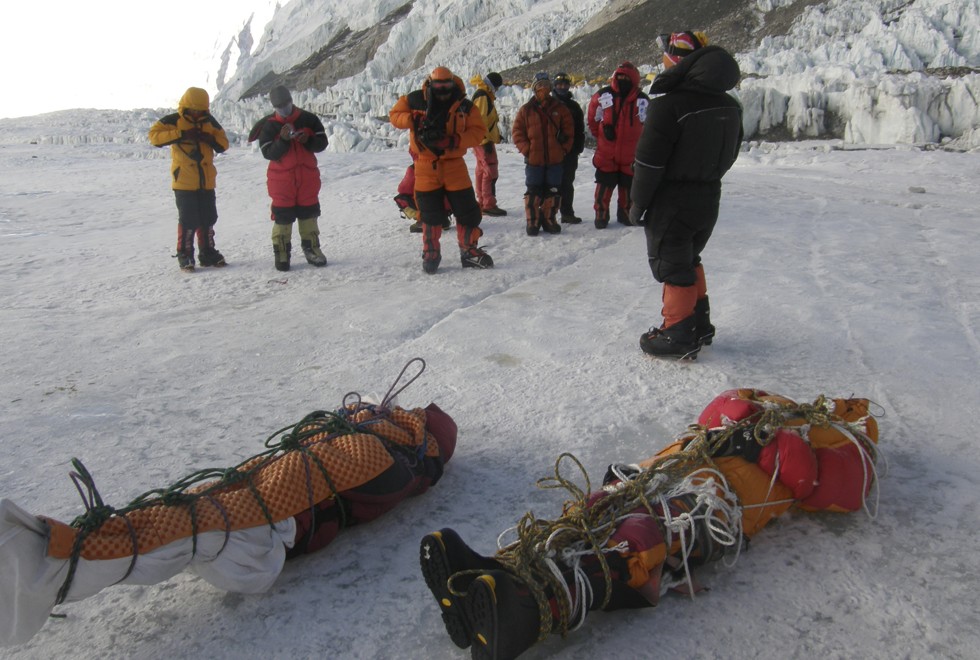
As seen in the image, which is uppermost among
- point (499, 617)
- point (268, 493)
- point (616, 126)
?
point (616, 126)

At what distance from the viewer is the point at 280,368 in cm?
348

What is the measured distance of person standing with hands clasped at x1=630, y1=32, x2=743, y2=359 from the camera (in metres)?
3.00

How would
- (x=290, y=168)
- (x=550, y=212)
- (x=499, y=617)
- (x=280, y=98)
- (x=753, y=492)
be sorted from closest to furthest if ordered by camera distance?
(x=499, y=617), (x=753, y=492), (x=280, y=98), (x=290, y=168), (x=550, y=212)

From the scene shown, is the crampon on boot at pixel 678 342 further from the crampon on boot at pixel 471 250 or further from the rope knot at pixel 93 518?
the rope knot at pixel 93 518

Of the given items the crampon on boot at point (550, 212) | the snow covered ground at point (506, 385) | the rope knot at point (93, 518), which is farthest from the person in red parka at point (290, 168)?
the rope knot at point (93, 518)

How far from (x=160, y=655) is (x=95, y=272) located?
15.3ft

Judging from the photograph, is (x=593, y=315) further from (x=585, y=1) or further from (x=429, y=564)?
(x=585, y=1)

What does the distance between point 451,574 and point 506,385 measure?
1562 mm

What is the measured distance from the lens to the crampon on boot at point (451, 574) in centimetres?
161

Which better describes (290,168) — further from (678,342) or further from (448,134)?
(678,342)

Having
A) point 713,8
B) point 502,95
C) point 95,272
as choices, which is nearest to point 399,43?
point 713,8

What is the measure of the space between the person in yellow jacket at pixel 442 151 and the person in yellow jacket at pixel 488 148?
1.47 m

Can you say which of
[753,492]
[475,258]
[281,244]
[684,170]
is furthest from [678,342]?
[281,244]

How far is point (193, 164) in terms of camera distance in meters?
5.42
